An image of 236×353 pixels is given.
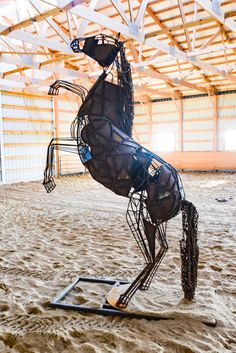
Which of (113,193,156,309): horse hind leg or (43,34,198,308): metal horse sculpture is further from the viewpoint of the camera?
(113,193,156,309): horse hind leg

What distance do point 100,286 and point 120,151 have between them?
1.41 metres

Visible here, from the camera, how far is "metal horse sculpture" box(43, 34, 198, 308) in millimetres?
2223

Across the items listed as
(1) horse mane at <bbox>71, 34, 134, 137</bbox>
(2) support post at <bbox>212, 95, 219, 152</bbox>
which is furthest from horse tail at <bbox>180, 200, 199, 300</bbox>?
(2) support post at <bbox>212, 95, 219, 152</bbox>

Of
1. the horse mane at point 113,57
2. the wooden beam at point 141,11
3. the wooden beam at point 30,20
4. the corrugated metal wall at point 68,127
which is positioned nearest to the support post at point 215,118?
the corrugated metal wall at point 68,127

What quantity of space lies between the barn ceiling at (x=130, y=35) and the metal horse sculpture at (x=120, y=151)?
246 centimetres

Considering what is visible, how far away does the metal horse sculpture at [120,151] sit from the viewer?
7.29ft

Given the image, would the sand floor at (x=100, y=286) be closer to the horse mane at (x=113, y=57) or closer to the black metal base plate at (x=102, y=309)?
the black metal base plate at (x=102, y=309)

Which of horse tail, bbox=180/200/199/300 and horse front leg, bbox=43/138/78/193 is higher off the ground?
horse front leg, bbox=43/138/78/193

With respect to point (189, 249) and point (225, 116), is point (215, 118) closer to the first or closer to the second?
point (225, 116)

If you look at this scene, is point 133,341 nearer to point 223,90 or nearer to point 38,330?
point 38,330

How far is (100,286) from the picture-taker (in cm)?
289

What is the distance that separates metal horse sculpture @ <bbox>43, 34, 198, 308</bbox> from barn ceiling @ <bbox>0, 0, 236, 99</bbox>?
96.8 inches

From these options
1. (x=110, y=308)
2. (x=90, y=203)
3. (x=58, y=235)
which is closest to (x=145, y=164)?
(x=110, y=308)

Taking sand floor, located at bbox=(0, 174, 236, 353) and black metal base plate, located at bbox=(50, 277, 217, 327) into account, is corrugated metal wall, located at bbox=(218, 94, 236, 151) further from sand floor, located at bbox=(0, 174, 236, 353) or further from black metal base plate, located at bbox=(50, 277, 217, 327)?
black metal base plate, located at bbox=(50, 277, 217, 327)
